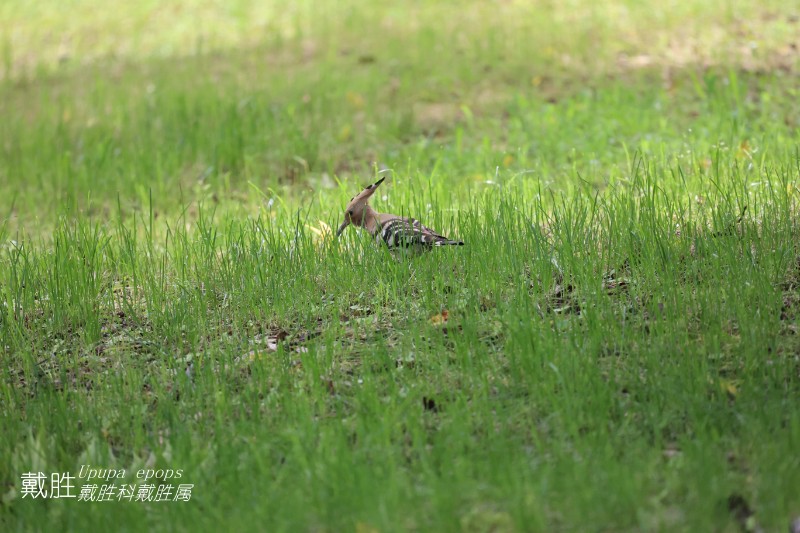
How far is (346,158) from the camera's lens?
844 cm

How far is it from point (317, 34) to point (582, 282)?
8.06m

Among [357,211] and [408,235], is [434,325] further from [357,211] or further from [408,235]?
[357,211]

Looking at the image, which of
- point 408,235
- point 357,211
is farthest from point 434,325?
point 357,211

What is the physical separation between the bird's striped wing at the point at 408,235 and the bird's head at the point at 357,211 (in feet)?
1.20

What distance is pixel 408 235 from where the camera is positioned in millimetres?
5012

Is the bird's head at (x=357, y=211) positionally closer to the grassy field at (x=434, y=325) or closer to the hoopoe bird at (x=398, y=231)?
the hoopoe bird at (x=398, y=231)

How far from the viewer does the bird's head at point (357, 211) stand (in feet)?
17.8

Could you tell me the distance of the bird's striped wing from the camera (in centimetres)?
498

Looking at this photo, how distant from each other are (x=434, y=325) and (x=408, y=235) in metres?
0.71

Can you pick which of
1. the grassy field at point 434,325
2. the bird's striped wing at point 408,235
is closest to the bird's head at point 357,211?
the grassy field at point 434,325

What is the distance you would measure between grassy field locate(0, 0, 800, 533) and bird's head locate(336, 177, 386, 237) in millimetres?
141

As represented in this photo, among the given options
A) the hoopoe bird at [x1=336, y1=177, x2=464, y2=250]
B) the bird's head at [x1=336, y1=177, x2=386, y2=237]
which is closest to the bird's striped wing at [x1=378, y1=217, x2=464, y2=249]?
the hoopoe bird at [x1=336, y1=177, x2=464, y2=250]

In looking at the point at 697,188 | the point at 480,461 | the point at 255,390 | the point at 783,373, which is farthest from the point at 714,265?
the point at 255,390

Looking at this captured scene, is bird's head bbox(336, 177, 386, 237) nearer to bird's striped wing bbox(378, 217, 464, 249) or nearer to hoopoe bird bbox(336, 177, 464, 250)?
hoopoe bird bbox(336, 177, 464, 250)
